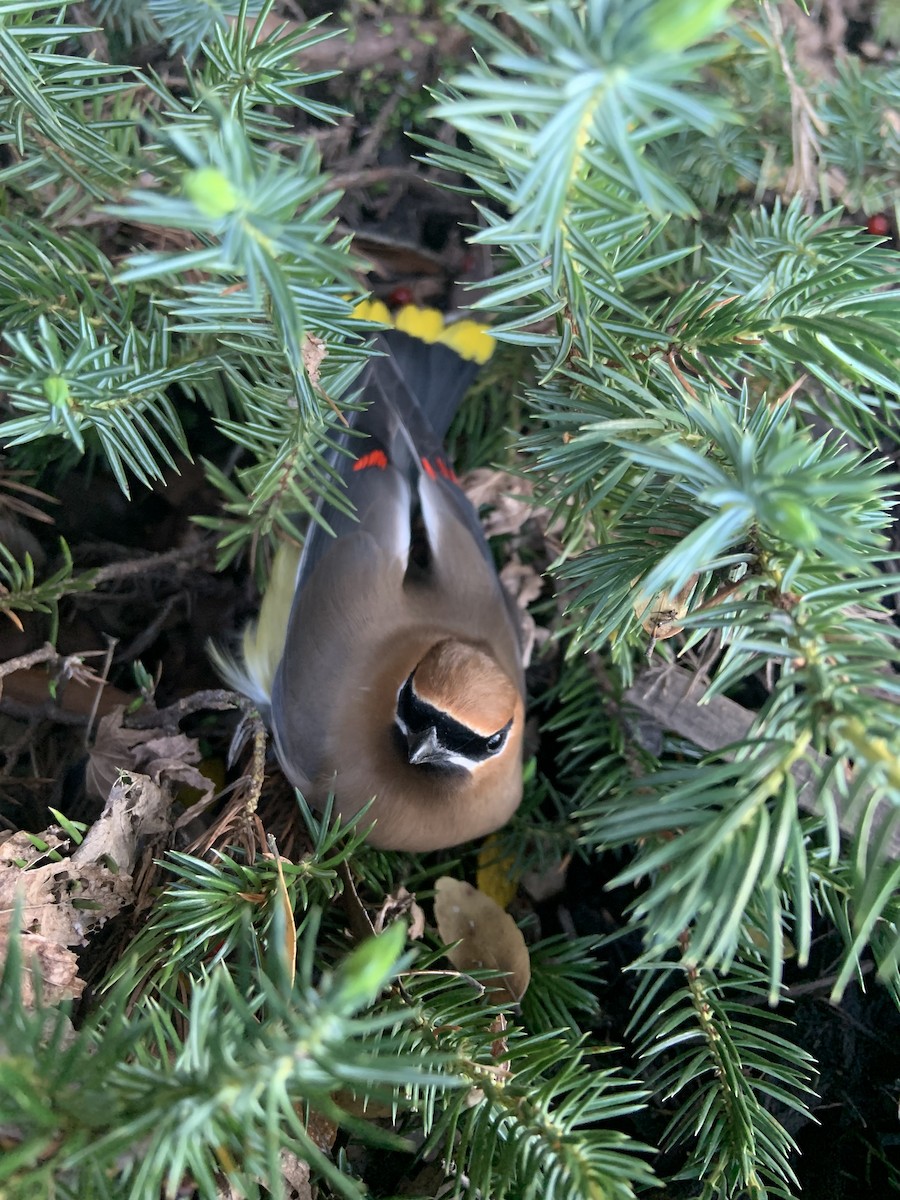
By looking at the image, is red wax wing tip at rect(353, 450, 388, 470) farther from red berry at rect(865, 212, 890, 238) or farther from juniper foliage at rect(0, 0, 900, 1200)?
red berry at rect(865, 212, 890, 238)

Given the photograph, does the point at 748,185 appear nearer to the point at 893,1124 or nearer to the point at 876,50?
the point at 876,50

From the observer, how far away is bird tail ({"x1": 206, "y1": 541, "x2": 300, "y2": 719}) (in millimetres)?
2242

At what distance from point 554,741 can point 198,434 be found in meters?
1.24

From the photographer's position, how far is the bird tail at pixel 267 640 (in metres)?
2.24

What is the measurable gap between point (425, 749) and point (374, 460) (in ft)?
2.62

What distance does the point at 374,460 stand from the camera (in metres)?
2.32

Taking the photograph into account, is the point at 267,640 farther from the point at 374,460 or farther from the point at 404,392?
the point at 404,392

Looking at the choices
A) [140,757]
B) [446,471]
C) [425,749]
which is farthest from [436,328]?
[140,757]

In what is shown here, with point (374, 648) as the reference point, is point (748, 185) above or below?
above

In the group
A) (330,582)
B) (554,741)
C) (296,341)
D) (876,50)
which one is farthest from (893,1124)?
(876,50)

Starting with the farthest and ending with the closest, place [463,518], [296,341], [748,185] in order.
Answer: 1. [463,518]
2. [748,185]
3. [296,341]

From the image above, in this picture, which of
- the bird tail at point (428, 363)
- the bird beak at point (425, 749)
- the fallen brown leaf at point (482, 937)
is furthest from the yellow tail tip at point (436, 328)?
the fallen brown leaf at point (482, 937)

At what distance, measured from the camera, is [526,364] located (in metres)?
2.15

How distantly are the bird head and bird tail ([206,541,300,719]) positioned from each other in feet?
1.30
